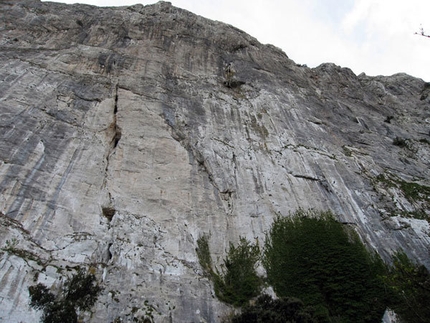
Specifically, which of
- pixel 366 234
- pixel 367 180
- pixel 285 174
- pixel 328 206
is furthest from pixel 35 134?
pixel 367 180

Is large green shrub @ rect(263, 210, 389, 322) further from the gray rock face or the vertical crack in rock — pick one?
the vertical crack in rock

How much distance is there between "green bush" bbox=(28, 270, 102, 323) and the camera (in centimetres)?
1468

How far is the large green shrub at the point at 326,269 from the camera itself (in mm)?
19234

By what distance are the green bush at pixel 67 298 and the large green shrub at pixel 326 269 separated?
9947 millimetres

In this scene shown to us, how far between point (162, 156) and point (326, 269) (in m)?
12.9

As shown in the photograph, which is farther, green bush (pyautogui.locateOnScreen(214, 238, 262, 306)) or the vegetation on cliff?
green bush (pyautogui.locateOnScreen(214, 238, 262, 306))

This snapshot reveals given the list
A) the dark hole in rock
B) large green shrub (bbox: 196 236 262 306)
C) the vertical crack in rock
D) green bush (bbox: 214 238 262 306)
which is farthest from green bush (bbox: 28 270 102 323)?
green bush (bbox: 214 238 262 306)

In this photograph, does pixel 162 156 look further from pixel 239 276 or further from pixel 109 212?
pixel 239 276

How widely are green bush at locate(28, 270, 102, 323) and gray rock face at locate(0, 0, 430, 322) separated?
0.39 meters

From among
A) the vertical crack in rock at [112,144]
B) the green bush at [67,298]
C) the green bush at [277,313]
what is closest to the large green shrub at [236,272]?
the green bush at [277,313]

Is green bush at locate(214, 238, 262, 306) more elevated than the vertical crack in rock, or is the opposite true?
the vertical crack in rock

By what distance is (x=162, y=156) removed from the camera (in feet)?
79.2

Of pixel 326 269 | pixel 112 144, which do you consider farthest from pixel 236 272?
pixel 112 144

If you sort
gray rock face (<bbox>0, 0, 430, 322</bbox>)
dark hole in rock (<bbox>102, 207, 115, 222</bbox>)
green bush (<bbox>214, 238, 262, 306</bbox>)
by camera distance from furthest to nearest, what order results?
1. dark hole in rock (<bbox>102, 207, 115, 222</bbox>)
2. green bush (<bbox>214, 238, 262, 306</bbox>)
3. gray rock face (<bbox>0, 0, 430, 322</bbox>)
